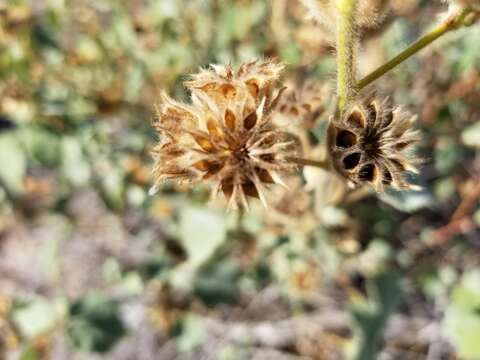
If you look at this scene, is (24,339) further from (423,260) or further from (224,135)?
(423,260)

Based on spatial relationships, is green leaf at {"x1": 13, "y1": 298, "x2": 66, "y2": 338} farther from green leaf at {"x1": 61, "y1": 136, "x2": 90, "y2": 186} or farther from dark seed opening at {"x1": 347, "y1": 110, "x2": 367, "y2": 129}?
dark seed opening at {"x1": 347, "y1": 110, "x2": 367, "y2": 129}

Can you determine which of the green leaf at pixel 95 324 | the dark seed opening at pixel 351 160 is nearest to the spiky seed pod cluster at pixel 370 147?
the dark seed opening at pixel 351 160

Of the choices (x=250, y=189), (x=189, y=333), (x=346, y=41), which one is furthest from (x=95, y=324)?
(x=346, y=41)

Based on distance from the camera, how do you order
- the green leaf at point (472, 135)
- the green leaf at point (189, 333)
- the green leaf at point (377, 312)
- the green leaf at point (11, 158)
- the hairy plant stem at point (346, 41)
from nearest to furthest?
the hairy plant stem at point (346, 41) < the green leaf at point (472, 135) < the green leaf at point (377, 312) < the green leaf at point (11, 158) < the green leaf at point (189, 333)

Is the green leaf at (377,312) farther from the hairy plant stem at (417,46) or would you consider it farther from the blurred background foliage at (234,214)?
the hairy plant stem at (417,46)

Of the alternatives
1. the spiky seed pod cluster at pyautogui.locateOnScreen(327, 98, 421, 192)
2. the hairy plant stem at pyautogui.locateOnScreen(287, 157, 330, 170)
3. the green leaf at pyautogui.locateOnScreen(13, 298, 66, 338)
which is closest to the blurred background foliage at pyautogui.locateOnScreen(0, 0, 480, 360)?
the green leaf at pyautogui.locateOnScreen(13, 298, 66, 338)

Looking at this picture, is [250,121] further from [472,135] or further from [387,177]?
[472,135]
